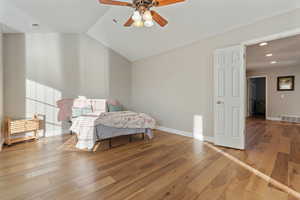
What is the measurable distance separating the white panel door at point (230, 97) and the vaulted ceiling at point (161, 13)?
2.06 ft

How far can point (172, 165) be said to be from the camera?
238 centimetres

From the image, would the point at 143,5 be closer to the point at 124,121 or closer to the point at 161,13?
the point at 161,13

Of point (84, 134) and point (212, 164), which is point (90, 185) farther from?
point (212, 164)

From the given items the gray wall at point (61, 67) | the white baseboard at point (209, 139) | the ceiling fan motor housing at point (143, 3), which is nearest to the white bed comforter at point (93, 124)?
the white baseboard at point (209, 139)

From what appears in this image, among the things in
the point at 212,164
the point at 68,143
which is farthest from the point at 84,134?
the point at 212,164

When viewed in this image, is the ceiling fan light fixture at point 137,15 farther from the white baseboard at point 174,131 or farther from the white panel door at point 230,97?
the white baseboard at point 174,131

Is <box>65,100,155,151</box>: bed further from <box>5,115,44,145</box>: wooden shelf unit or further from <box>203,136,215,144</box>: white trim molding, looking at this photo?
<box>203,136,215,144</box>: white trim molding

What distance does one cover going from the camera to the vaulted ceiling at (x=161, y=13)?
8.55 ft

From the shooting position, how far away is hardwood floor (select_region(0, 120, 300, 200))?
1.70 m

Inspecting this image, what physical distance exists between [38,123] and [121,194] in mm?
3246

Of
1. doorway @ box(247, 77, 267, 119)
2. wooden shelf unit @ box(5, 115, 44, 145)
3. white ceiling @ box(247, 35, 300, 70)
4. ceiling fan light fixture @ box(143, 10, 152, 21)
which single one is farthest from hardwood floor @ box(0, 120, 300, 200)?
doorway @ box(247, 77, 267, 119)

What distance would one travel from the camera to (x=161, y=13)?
3.07 m

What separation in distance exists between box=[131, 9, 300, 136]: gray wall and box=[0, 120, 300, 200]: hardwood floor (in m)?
1.06

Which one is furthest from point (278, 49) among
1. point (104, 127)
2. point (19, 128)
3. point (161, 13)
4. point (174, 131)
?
point (19, 128)
